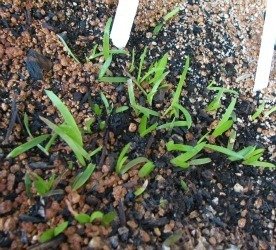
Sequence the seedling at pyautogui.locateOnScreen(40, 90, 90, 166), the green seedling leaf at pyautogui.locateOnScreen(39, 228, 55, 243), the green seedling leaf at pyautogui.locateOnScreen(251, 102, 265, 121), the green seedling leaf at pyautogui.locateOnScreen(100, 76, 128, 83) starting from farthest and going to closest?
the green seedling leaf at pyautogui.locateOnScreen(251, 102, 265, 121) → the green seedling leaf at pyautogui.locateOnScreen(100, 76, 128, 83) → the seedling at pyautogui.locateOnScreen(40, 90, 90, 166) → the green seedling leaf at pyautogui.locateOnScreen(39, 228, 55, 243)

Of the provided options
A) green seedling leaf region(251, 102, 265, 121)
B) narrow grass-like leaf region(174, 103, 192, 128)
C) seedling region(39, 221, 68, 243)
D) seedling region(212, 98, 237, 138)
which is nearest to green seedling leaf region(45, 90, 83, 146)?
seedling region(39, 221, 68, 243)

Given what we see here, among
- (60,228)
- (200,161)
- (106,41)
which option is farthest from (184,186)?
(106,41)

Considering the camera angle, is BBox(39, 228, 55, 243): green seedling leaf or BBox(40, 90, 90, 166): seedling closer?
BBox(39, 228, 55, 243): green seedling leaf

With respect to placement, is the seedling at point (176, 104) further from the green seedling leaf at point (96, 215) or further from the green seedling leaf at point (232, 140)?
the green seedling leaf at point (96, 215)

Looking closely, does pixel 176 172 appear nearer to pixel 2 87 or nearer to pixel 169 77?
pixel 169 77

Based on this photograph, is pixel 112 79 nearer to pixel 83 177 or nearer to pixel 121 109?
pixel 121 109

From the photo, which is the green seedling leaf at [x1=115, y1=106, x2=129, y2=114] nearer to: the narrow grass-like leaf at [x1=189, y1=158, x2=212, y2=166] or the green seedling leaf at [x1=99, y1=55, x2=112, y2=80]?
the green seedling leaf at [x1=99, y1=55, x2=112, y2=80]
